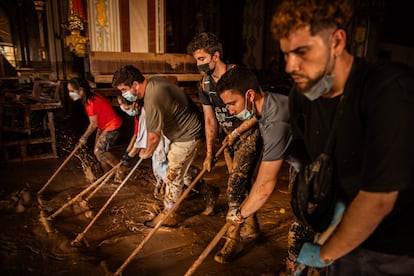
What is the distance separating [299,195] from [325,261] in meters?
0.30

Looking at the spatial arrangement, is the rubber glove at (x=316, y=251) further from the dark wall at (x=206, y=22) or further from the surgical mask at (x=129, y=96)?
the dark wall at (x=206, y=22)

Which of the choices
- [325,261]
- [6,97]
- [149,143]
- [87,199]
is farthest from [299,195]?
[6,97]

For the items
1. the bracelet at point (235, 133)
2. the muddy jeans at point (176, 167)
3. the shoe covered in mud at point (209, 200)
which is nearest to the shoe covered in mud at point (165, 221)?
the muddy jeans at point (176, 167)

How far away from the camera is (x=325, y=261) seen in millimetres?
1436

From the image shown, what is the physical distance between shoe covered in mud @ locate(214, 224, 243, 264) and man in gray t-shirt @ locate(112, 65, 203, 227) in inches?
36.3

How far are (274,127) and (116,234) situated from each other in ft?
8.19

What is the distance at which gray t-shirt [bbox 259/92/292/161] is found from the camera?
2.37m

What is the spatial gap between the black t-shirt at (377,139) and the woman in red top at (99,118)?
446 cm

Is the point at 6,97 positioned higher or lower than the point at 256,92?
lower

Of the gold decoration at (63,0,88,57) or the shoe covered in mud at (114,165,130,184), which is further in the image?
the gold decoration at (63,0,88,57)

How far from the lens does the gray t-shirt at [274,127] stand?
7.77 feet

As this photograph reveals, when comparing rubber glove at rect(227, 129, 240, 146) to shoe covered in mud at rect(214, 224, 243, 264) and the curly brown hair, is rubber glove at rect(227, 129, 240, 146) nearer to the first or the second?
shoe covered in mud at rect(214, 224, 243, 264)

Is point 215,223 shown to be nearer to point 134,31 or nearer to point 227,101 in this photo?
point 227,101

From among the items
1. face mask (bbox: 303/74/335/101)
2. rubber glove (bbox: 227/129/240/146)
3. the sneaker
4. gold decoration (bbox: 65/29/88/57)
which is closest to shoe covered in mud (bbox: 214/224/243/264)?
the sneaker
